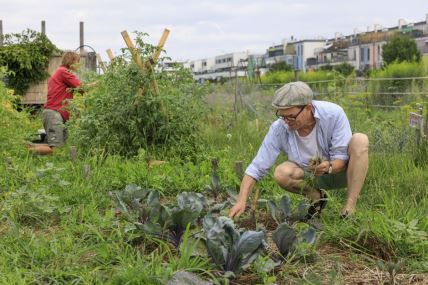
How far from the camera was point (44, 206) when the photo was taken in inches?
133

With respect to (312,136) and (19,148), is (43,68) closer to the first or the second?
(19,148)

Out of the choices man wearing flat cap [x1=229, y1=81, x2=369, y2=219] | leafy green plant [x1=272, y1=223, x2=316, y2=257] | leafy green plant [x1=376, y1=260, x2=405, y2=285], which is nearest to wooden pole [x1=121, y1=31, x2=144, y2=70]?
man wearing flat cap [x1=229, y1=81, x2=369, y2=219]

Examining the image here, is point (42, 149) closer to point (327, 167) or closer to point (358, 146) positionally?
point (327, 167)

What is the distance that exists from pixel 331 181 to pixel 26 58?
26.0 ft

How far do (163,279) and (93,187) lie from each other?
2.02 m

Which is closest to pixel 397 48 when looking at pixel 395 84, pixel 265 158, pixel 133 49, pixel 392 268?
pixel 395 84

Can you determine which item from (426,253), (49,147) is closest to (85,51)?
(49,147)

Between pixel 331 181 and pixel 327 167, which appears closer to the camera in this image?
pixel 327 167

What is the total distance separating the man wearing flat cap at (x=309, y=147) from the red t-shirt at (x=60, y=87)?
4.25 metres

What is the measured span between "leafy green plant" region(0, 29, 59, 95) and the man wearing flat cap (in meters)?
7.77

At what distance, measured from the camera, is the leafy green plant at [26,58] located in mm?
10250

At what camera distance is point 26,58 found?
10.2m

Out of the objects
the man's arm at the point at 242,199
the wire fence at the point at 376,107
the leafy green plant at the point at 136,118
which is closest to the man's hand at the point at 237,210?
the man's arm at the point at 242,199

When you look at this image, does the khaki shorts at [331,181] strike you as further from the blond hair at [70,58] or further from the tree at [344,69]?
the tree at [344,69]
